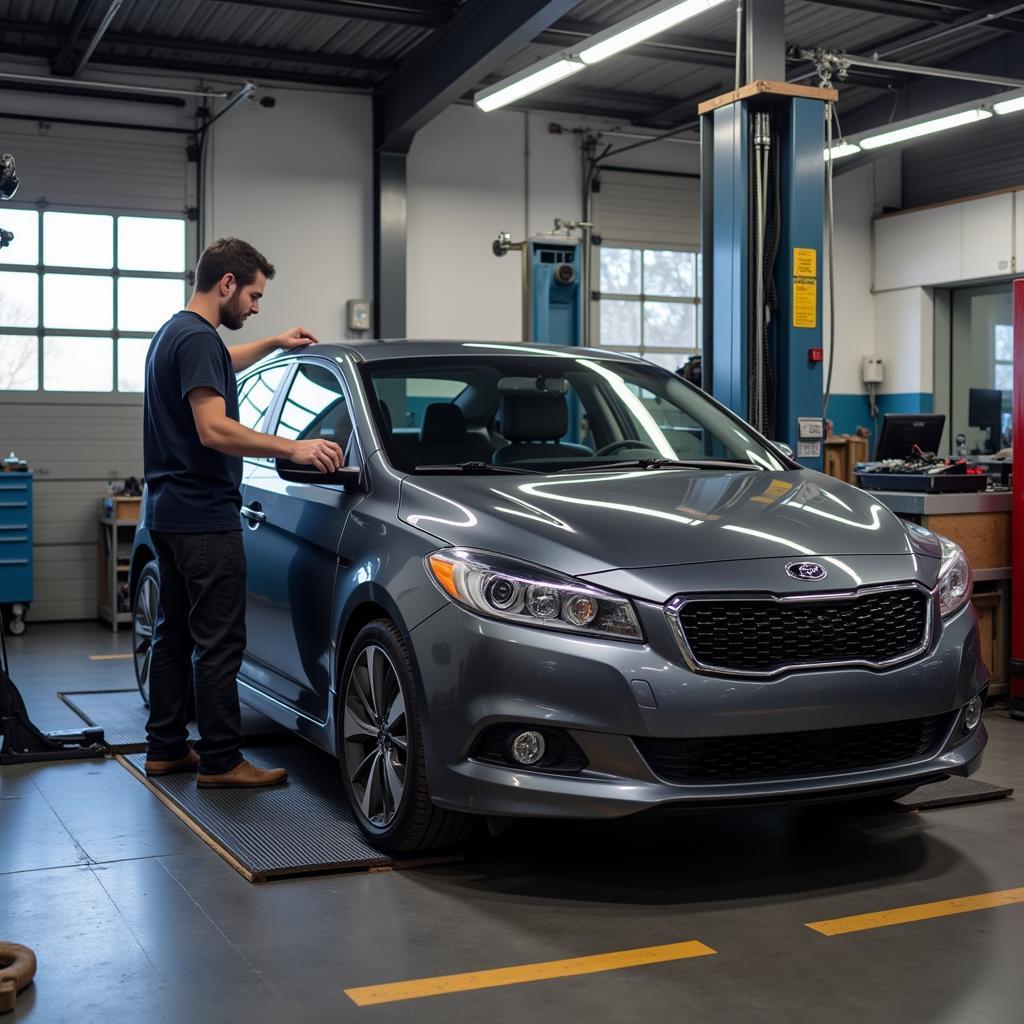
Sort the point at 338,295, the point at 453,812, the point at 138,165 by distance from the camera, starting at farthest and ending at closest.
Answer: the point at 338,295 < the point at 138,165 < the point at 453,812

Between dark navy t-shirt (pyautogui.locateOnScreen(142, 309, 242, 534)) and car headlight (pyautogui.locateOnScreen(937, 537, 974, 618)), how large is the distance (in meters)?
2.13

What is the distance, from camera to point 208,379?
403 cm

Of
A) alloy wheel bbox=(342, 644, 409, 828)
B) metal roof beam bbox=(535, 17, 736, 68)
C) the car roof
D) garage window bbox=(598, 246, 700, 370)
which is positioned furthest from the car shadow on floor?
garage window bbox=(598, 246, 700, 370)

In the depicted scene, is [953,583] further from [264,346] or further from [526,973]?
[264,346]

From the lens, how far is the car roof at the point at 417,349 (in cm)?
427

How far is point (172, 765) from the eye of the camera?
4516 mm

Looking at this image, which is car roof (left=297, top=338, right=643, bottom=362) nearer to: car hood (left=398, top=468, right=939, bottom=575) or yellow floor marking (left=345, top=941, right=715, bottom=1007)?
car hood (left=398, top=468, right=939, bottom=575)

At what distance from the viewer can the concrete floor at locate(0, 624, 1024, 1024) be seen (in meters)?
2.61

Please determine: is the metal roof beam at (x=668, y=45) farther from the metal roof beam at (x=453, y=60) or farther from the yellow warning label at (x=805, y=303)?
the yellow warning label at (x=805, y=303)

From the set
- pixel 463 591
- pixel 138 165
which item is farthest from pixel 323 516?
pixel 138 165

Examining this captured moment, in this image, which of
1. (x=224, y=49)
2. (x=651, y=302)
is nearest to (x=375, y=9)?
(x=224, y=49)

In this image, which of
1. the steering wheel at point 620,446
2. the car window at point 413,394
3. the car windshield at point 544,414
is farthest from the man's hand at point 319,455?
the steering wheel at point 620,446

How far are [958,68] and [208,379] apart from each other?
9.31 m

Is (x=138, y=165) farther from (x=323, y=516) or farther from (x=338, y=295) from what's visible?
(x=323, y=516)
